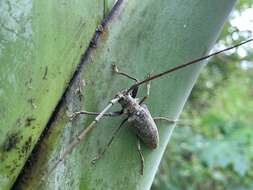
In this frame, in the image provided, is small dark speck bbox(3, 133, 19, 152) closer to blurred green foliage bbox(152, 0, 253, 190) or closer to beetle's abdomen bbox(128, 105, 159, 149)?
beetle's abdomen bbox(128, 105, 159, 149)

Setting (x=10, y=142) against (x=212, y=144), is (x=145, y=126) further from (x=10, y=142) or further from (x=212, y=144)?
(x=212, y=144)

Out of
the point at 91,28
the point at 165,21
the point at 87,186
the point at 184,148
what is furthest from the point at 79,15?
the point at 184,148

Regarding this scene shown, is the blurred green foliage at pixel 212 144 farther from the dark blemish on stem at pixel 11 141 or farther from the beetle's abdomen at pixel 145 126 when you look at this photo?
the dark blemish on stem at pixel 11 141

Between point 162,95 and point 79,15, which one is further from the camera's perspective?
point 162,95

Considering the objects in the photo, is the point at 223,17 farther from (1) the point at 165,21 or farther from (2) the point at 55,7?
(2) the point at 55,7

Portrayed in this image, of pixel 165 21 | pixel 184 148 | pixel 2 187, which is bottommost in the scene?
pixel 184 148

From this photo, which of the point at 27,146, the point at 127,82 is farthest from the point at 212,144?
the point at 27,146
